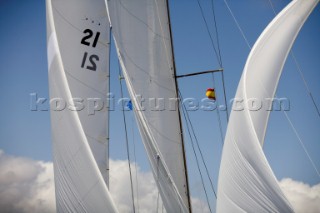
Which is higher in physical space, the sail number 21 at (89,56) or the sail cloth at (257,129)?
the sail number 21 at (89,56)

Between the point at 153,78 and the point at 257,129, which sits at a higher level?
the point at 153,78

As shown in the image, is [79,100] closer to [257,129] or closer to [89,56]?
[89,56]

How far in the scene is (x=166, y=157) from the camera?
14.1m

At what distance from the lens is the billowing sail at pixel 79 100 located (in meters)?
9.52

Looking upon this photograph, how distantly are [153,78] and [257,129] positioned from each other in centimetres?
512

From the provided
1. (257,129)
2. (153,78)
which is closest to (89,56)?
(153,78)

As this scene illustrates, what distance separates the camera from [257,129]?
1100 cm

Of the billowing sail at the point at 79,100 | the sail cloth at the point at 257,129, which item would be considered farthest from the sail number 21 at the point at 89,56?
the sail cloth at the point at 257,129

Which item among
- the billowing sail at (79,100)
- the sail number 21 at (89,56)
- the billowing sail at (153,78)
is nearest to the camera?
the billowing sail at (79,100)

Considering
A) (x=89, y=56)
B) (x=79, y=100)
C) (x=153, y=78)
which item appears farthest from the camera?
(x=153, y=78)

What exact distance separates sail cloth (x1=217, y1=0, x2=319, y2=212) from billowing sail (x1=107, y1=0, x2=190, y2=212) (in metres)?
3.89

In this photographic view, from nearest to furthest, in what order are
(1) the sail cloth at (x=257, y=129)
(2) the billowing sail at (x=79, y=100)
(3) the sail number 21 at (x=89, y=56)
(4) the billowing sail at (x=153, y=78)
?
(1) the sail cloth at (x=257, y=129)
(2) the billowing sail at (x=79, y=100)
(4) the billowing sail at (x=153, y=78)
(3) the sail number 21 at (x=89, y=56)

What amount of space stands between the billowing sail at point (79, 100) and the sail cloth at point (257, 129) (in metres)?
3.04

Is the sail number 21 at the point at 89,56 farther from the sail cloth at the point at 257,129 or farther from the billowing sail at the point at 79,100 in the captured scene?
the sail cloth at the point at 257,129
